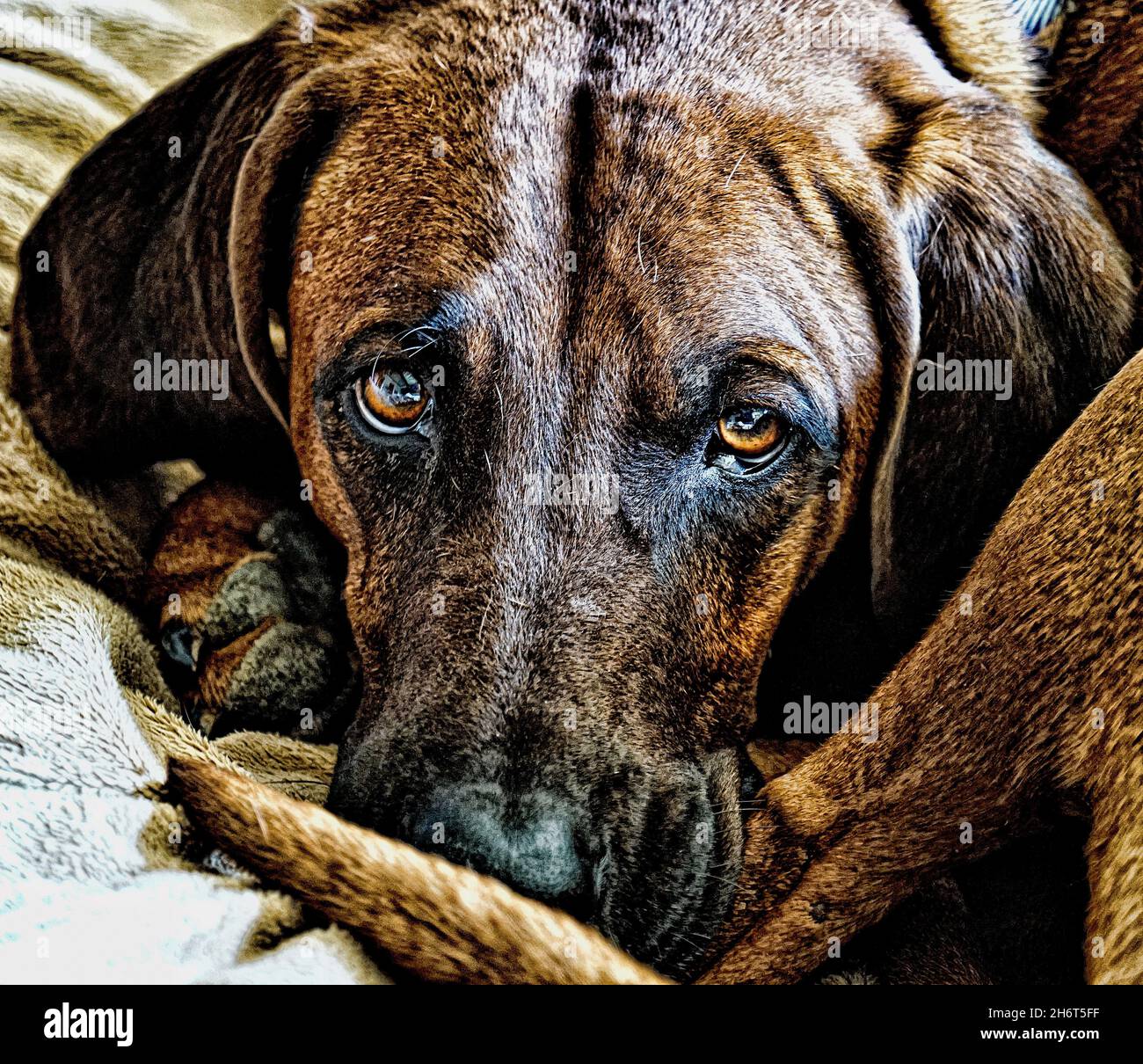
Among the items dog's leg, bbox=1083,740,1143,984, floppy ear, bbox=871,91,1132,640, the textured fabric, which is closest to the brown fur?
the textured fabric

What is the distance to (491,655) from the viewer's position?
1.35 meters

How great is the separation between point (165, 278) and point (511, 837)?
1.19 metres

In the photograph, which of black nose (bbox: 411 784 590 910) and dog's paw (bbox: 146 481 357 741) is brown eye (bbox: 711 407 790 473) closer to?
black nose (bbox: 411 784 590 910)

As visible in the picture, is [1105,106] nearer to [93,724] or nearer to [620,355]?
[620,355]

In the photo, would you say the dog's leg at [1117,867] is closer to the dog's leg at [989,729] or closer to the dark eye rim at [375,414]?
the dog's leg at [989,729]

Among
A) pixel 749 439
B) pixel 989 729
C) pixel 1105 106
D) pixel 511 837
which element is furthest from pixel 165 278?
pixel 1105 106

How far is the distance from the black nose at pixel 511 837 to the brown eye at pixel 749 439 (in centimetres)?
55

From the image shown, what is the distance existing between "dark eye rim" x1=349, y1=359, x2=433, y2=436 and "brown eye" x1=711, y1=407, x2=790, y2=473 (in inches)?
16.8

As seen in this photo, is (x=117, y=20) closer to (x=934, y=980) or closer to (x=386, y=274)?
(x=386, y=274)

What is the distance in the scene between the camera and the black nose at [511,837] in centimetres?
120

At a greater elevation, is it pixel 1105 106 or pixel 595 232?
pixel 1105 106

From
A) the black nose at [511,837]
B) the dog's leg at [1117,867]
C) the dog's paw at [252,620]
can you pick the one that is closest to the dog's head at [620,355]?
the black nose at [511,837]

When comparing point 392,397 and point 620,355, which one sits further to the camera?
point 392,397

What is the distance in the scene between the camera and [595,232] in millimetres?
1473
